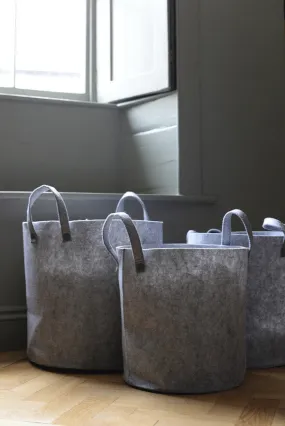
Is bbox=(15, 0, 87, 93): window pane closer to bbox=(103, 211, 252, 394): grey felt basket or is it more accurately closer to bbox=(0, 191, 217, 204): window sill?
bbox=(0, 191, 217, 204): window sill

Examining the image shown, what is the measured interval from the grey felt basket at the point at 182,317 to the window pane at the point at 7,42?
3.80 ft

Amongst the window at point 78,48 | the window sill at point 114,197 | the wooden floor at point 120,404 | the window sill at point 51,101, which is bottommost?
the wooden floor at point 120,404

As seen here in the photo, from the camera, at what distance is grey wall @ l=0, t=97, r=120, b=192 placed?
2172 mm

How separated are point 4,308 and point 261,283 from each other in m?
0.78

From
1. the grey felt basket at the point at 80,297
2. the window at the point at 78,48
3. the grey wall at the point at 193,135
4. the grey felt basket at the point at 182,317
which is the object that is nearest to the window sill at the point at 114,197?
the grey wall at the point at 193,135

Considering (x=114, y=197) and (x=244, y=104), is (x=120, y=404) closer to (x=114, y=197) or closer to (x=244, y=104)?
(x=114, y=197)

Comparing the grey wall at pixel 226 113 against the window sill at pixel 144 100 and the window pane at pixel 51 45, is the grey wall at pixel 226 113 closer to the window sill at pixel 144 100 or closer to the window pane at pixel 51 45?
the window sill at pixel 144 100

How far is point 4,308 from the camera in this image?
1885mm

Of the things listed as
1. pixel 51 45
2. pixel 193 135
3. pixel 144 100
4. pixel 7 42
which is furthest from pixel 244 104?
pixel 7 42

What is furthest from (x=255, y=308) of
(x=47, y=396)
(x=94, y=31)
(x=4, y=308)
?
(x=94, y=31)

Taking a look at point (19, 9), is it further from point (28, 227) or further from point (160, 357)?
point (160, 357)

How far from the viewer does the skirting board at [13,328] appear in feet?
6.19

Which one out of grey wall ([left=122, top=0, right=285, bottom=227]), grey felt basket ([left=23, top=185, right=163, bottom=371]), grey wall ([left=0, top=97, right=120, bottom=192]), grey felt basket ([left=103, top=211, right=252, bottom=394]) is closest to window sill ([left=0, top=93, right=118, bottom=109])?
grey wall ([left=0, top=97, right=120, bottom=192])

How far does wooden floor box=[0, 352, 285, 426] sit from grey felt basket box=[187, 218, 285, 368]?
0.08 meters
